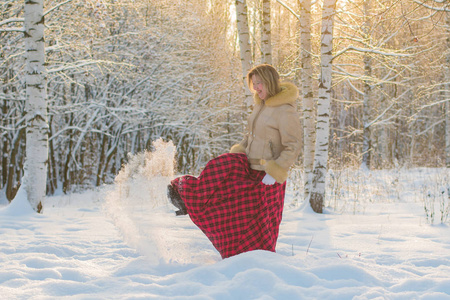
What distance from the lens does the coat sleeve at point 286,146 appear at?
131 inches

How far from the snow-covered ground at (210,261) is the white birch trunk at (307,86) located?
2.07 metres

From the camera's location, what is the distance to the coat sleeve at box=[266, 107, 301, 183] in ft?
10.9

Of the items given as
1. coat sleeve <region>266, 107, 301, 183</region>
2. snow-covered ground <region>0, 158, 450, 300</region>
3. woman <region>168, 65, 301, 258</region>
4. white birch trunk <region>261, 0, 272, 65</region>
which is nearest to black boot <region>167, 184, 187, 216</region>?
woman <region>168, 65, 301, 258</region>

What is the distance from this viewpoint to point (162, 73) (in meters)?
15.5

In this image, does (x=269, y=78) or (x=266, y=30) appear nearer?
(x=269, y=78)

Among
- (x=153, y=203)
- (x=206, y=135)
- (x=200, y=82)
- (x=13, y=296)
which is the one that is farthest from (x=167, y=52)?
(x=13, y=296)

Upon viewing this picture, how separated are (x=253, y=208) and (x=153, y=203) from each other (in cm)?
534

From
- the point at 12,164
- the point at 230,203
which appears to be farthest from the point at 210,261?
the point at 12,164

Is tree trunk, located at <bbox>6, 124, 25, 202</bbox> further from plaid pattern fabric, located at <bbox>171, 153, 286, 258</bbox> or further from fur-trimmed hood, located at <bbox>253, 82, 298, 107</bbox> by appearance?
fur-trimmed hood, located at <bbox>253, 82, 298, 107</bbox>

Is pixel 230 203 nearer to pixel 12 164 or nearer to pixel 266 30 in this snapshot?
pixel 266 30

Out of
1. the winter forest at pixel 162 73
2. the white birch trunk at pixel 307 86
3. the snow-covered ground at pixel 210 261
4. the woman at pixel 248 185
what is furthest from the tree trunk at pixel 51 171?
the woman at pixel 248 185

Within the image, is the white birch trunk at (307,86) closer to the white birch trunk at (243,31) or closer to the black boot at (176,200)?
the white birch trunk at (243,31)

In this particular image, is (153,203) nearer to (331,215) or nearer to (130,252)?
(331,215)

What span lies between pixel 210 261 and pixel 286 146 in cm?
129
